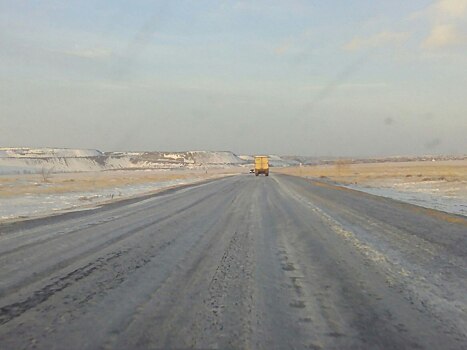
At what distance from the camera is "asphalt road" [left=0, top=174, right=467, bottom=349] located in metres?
4.25

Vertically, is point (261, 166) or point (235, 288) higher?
point (261, 166)

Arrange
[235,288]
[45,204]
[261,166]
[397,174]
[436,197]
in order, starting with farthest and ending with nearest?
1. [261,166]
2. [397,174]
3. [436,197]
4. [45,204]
5. [235,288]

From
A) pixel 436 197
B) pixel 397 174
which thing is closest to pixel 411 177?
pixel 397 174

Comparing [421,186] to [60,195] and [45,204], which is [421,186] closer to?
[60,195]

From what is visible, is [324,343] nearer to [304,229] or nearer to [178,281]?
[178,281]

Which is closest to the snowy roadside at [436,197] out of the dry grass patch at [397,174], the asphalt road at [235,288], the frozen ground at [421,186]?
the frozen ground at [421,186]

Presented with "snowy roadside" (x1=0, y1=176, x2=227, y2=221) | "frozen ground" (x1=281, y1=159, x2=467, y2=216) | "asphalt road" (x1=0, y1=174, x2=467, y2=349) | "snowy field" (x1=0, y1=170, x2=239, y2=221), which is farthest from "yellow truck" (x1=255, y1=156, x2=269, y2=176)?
"asphalt road" (x1=0, y1=174, x2=467, y2=349)

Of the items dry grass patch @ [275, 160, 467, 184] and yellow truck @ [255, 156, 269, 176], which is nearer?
dry grass patch @ [275, 160, 467, 184]

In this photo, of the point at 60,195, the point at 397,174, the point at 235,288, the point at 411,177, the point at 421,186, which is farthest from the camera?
the point at 397,174

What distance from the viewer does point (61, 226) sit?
12.8 metres

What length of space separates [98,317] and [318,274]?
337 cm

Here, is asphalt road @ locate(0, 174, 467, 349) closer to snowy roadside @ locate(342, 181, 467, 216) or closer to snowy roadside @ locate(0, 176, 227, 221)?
snowy roadside @ locate(0, 176, 227, 221)

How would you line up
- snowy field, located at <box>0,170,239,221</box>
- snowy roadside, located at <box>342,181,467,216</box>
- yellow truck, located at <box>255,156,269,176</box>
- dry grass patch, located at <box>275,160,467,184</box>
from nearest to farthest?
1. snowy roadside, located at <box>342,181,467,216</box>
2. snowy field, located at <box>0,170,239,221</box>
3. dry grass patch, located at <box>275,160,467,184</box>
4. yellow truck, located at <box>255,156,269,176</box>

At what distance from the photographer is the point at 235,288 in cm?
602
